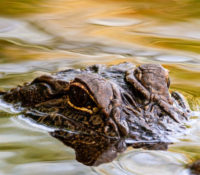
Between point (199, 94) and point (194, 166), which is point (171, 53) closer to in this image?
point (199, 94)

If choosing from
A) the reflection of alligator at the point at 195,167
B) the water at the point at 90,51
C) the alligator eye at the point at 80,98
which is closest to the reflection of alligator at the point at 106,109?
the alligator eye at the point at 80,98

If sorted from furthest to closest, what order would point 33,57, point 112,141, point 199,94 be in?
point 33,57
point 199,94
point 112,141

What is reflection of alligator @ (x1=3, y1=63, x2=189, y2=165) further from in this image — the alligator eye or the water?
the water

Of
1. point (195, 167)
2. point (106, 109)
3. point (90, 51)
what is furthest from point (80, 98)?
point (90, 51)

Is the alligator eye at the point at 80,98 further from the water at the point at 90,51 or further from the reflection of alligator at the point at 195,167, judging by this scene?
the reflection of alligator at the point at 195,167

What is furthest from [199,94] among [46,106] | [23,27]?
[23,27]

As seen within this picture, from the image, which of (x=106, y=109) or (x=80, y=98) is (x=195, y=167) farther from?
(x=80, y=98)

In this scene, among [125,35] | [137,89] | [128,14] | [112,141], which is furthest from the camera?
[128,14]
